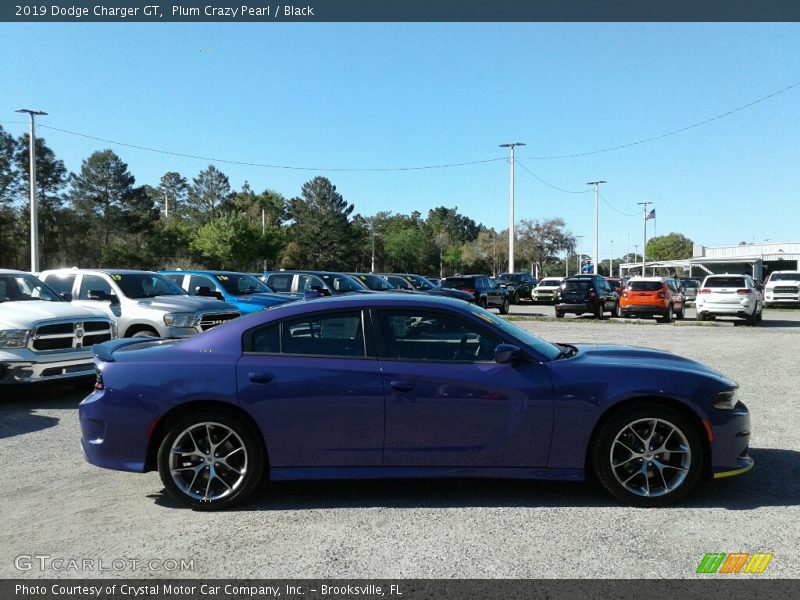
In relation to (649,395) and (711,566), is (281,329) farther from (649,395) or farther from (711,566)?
(711,566)

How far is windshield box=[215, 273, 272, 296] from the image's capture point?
1420 cm

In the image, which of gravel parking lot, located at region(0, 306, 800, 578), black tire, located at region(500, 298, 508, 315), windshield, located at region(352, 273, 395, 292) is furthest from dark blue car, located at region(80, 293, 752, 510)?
black tire, located at region(500, 298, 508, 315)

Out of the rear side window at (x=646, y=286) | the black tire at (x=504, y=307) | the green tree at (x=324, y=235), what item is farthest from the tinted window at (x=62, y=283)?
the green tree at (x=324, y=235)

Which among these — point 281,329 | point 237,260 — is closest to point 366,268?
point 237,260

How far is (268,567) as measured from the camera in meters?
3.53

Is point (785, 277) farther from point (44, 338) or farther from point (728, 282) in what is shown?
point (44, 338)

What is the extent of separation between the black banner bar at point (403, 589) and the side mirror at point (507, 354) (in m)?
1.48

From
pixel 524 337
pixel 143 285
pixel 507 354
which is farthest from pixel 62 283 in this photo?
pixel 507 354

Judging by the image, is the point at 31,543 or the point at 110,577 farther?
the point at 31,543

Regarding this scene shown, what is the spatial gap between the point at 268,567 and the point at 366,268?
9773 centimetres

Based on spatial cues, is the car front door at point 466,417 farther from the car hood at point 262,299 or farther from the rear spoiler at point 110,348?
the car hood at point 262,299

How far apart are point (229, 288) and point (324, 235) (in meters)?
75.6

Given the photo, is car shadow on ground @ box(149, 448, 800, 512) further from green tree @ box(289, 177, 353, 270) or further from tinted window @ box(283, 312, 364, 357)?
green tree @ box(289, 177, 353, 270)

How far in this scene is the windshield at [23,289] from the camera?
9039 mm
